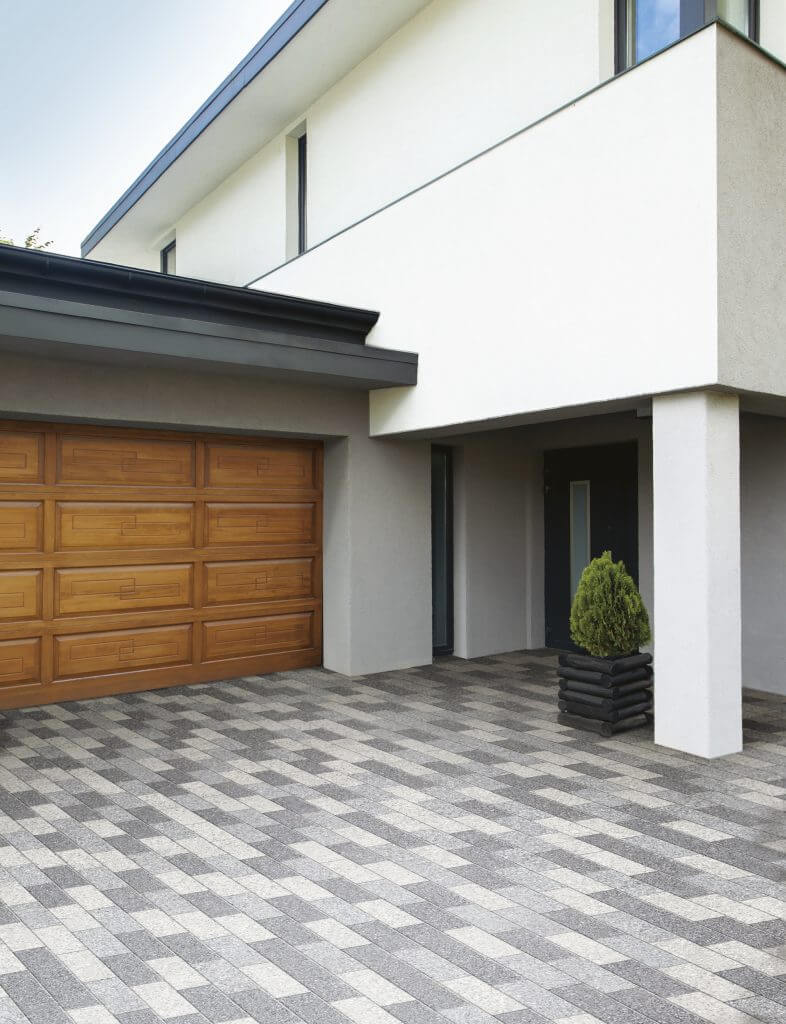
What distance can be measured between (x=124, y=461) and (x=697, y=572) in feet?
15.4

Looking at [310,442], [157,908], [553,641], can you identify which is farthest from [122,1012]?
[553,641]

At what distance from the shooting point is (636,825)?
4.47m

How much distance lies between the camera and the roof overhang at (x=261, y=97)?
8695 mm

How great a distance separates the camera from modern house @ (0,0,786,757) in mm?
5539

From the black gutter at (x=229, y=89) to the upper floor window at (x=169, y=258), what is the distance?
1158 mm

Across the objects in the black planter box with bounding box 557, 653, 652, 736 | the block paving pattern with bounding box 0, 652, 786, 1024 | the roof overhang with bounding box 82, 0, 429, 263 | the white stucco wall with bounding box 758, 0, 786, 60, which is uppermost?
the roof overhang with bounding box 82, 0, 429, 263

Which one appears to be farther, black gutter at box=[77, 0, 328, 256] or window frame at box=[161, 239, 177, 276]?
window frame at box=[161, 239, 177, 276]

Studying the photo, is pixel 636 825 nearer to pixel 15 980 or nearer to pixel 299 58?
pixel 15 980

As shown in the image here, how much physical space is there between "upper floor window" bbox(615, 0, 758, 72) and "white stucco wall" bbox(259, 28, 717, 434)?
44.4 inches

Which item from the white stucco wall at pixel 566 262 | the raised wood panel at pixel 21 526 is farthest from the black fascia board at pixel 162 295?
the raised wood panel at pixel 21 526

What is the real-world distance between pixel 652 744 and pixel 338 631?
3.38m

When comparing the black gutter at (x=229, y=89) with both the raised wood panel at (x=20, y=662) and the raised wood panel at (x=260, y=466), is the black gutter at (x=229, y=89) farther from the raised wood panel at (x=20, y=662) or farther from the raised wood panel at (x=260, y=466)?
the raised wood panel at (x=20, y=662)

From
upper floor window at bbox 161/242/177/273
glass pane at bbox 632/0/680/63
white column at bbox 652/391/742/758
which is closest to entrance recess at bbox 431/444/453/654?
white column at bbox 652/391/742/758

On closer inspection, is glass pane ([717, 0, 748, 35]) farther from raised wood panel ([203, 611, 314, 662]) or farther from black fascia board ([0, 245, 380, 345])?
raised wood panel ([203, 611, 314, 662])
